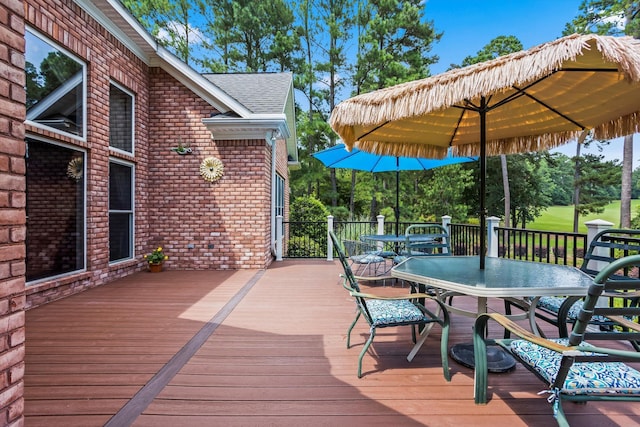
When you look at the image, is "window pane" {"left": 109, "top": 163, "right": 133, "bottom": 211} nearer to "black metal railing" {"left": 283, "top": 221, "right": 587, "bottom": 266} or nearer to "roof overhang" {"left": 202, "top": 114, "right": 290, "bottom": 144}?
"roof overhang" {"left": 202, "top": 114, "right": 290, "bottom": 144}

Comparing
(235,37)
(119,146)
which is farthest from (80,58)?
(235,37)

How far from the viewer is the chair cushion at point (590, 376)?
1488mm

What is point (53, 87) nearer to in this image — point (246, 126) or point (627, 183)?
point (246, 126)

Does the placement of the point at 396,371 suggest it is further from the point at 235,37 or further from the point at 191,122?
the point at 235,37

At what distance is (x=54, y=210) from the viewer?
173 inches

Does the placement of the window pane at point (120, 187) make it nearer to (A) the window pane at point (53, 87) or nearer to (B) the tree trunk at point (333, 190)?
(A) the window pane at point (53, 87)

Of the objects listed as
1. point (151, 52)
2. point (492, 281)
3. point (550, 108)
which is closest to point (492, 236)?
point (550, 108)

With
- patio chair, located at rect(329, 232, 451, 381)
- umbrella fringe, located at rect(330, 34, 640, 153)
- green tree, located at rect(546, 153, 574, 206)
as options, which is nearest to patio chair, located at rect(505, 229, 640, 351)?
patio chair, located at rect(329, 232, 451, 381)

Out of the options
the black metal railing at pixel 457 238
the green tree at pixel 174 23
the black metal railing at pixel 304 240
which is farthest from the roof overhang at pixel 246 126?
the green tree at pixel 174 23

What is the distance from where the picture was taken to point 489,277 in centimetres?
246

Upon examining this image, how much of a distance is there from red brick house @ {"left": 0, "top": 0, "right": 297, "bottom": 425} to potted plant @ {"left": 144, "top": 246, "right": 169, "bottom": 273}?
219 mm

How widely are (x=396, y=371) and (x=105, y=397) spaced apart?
205 cm

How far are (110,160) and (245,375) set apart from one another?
472cm

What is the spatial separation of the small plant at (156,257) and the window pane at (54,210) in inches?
57.9
